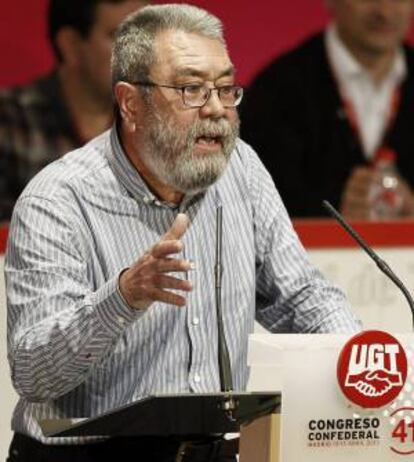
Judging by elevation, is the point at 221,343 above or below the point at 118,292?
below

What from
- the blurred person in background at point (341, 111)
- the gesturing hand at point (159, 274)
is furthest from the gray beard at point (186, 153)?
the blurred person in background at point (341, 111)

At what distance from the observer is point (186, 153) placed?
3.15 m

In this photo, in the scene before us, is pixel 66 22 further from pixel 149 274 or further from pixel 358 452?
pixel 358 452

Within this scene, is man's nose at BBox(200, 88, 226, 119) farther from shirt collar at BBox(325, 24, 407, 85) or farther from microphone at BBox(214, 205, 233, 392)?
shirt collar at BBox(325, 24, 407, 85)

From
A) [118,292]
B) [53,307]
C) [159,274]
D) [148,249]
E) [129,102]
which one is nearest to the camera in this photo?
[159,274]

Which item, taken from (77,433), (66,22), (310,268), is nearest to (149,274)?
(77,433)

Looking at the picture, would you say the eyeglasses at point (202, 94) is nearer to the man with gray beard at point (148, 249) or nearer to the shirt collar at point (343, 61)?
the man with gray beard at point (148, 249)

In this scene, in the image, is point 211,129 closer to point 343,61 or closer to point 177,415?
point 177,415

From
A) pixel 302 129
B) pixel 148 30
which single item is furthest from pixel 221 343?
pixel 302 129

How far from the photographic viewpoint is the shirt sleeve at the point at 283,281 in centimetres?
327

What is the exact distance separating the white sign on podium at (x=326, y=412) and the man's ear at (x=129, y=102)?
35.3 inches

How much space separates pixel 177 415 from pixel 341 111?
2.95 m

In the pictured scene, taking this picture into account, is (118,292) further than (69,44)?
No

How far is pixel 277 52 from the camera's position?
5.21 meters
